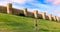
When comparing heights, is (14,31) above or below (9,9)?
below

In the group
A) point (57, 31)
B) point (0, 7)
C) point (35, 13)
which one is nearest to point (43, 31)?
point (57, 31)

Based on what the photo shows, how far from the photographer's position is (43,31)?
99.3 feet

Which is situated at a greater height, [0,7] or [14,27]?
[0,7]

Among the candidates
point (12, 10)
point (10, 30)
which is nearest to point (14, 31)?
point (10, 30)

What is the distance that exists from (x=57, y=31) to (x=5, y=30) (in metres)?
8.88

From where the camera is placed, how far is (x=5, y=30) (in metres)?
27.4

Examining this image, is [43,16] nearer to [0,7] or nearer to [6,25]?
[0,7]

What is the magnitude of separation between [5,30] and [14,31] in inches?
51.1

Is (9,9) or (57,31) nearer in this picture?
(57,31)

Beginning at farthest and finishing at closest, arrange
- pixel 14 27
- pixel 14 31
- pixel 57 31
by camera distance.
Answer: pixel 57 31, pixel 14 27, pixel 14 31

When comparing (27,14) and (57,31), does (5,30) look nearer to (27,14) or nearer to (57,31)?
(57,31)

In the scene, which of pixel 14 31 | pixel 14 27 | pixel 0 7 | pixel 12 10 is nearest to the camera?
pixel 14 31

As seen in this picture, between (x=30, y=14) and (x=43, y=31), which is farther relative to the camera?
(x=30, y=14)

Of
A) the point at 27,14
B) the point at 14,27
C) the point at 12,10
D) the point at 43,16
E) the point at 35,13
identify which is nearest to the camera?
the point at 14,27
